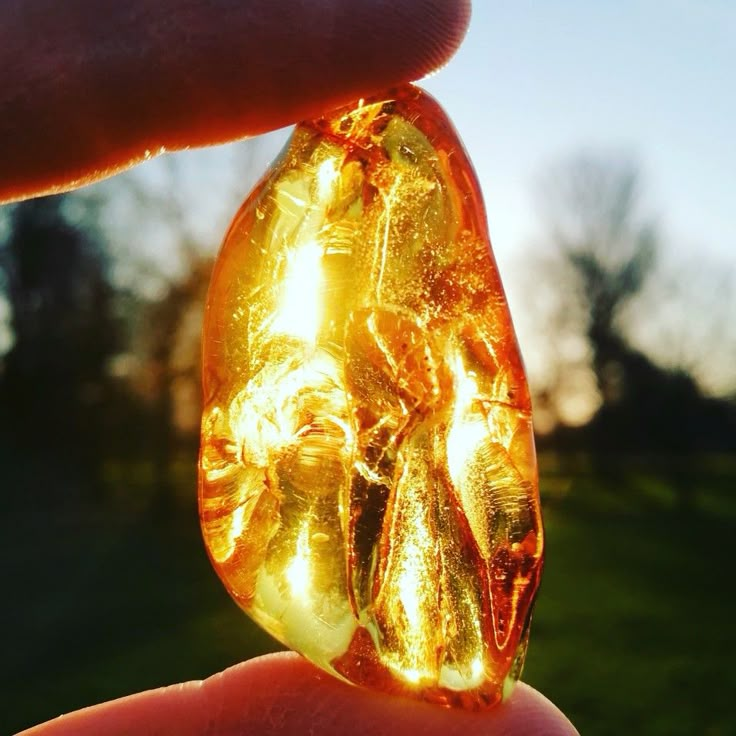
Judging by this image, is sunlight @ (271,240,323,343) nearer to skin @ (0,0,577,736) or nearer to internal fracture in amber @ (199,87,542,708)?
internal fracture in amber @ (199,87,542,708)

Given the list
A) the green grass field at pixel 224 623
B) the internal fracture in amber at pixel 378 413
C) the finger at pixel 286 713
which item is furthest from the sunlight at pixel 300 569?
the green grass field at pixel 224 623

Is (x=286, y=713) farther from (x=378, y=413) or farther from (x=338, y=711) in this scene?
(x=378, y=413)

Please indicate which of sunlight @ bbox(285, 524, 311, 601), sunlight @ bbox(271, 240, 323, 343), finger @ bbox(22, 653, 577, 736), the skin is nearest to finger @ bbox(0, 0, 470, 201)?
the skin

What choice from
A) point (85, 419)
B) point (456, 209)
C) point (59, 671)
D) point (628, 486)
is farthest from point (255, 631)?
point (628, 486)

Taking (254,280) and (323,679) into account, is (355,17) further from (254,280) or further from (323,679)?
(323,679)

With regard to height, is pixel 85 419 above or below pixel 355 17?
below

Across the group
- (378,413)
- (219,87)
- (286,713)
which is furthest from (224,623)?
(219,87)
